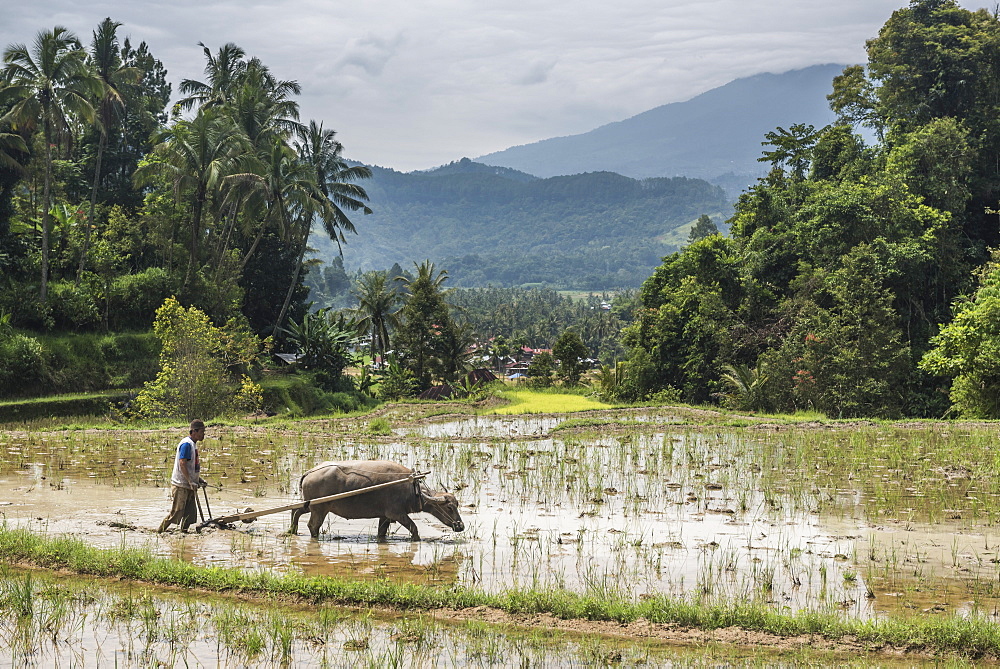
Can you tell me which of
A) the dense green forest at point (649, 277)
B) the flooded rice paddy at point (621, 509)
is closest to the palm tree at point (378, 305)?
the dense green forest at point (649, 277)

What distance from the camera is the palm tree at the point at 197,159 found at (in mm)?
29719

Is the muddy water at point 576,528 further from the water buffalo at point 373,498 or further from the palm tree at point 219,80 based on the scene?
the palm tree at point 219,80

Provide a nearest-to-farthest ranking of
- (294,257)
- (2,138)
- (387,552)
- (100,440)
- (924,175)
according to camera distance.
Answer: (387,552) < (100,440) < (924,175) < (2,138) < (294,257)

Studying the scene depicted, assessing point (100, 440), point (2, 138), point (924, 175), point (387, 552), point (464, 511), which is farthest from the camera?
point (2, 138)

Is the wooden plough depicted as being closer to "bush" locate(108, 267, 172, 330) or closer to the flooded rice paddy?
the flooded rice paddy

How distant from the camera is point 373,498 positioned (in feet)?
29.8

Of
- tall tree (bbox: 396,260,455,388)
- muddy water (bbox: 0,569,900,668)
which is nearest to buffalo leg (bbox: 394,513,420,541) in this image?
muddy water (bbox: 0,569,900,668)

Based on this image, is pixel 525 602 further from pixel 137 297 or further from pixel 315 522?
pixel 137 297

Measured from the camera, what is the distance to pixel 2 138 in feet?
93.2

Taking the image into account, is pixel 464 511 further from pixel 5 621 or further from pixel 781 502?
pixel 5 621

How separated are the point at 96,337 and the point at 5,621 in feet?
81.5

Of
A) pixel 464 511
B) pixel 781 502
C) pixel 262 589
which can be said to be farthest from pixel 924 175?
pixel 262 589

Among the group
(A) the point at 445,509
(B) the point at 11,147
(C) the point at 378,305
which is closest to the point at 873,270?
(A) the point at 445,509

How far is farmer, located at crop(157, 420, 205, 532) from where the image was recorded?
8.98 metres
